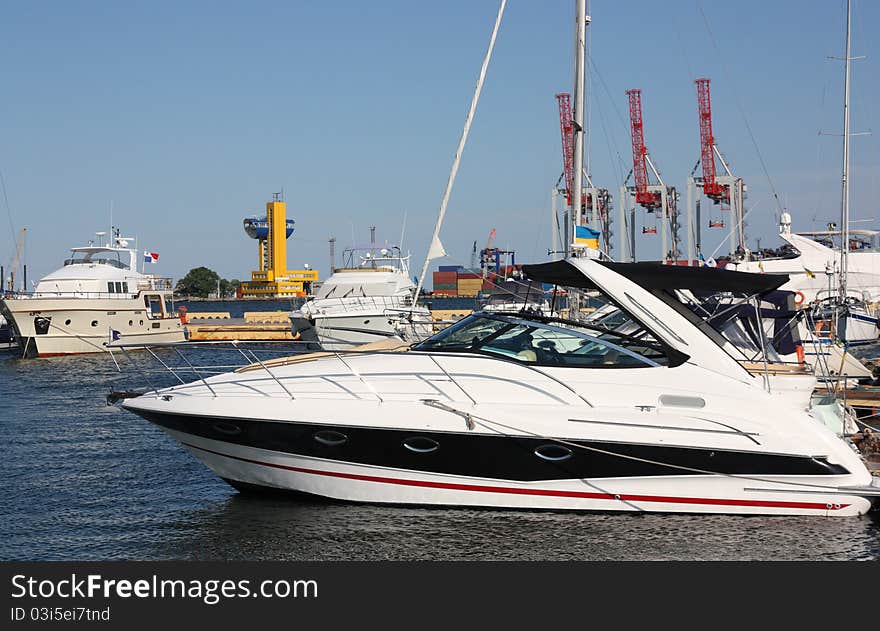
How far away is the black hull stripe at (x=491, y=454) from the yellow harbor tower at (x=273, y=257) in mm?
144868

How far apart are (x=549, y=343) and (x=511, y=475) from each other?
1613mm

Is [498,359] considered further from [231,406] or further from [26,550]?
[26,550]

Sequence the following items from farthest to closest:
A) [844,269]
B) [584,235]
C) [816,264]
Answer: [816,264]
[844,269]
[584,235]

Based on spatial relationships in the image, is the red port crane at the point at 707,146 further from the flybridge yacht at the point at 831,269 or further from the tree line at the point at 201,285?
the tree line at the point at 201,285

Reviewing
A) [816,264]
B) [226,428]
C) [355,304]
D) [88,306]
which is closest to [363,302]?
[355,304]

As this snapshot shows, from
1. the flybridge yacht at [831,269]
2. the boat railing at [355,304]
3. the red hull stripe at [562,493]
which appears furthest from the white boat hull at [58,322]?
the red hull stripe at [562,493]

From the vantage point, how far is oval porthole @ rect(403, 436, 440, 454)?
33.0ft

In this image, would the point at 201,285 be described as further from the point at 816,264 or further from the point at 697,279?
the point at 697,279

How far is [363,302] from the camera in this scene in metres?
36.9

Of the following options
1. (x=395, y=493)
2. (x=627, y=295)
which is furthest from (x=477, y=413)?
(x=627, y=295)

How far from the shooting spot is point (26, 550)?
31.2ft

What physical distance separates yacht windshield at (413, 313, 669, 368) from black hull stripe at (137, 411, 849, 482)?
3.47 ft

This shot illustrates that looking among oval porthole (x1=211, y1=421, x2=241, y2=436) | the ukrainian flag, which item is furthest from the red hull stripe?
the ukrainian flag

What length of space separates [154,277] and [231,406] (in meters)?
37.8
